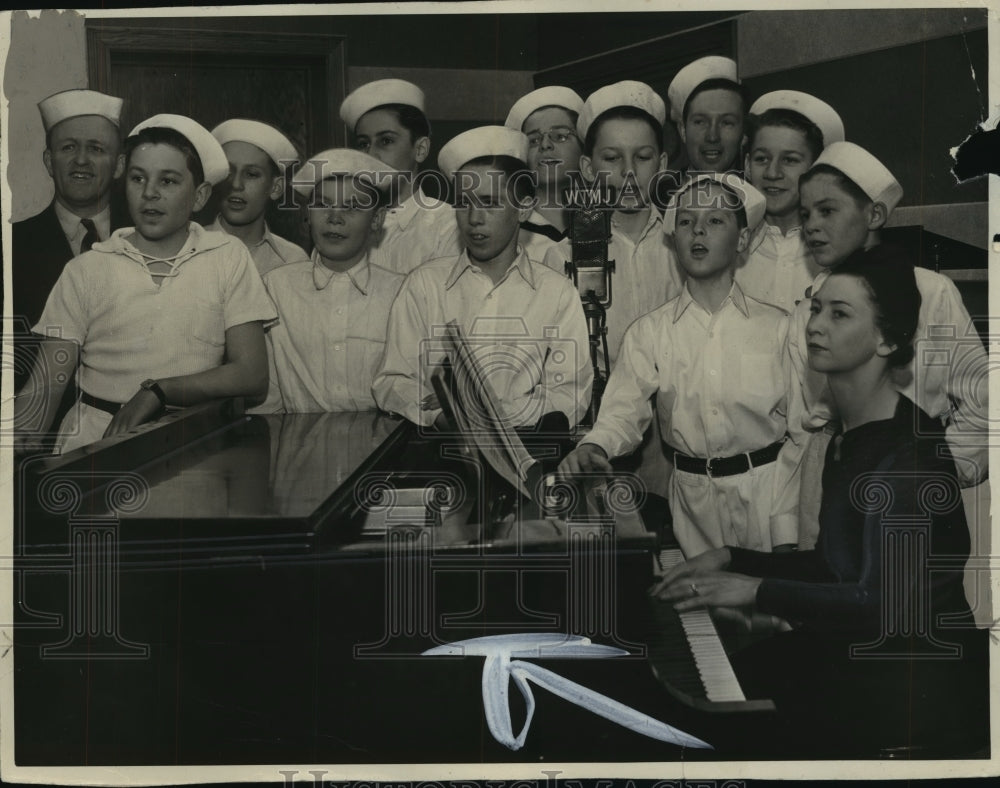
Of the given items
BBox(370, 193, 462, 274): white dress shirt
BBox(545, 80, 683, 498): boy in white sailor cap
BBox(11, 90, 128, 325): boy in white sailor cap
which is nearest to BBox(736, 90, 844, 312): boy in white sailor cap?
BBox(545, 80, 683, 498): boy in white sailor cap

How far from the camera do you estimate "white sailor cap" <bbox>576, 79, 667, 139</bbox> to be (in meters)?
4.04

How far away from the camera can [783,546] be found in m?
4.01

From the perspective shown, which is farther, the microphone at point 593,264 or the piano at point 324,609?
the microphone at point 593,264

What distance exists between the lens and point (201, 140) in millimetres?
4051

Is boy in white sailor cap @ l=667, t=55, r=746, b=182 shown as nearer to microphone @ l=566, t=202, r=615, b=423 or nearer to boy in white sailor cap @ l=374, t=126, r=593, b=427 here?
microphone @ l=566, t=202, r=615, b=423

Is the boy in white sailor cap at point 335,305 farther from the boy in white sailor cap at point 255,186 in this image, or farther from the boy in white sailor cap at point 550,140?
the boy in white sailor cap at point 550,140

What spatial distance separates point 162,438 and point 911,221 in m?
2.62

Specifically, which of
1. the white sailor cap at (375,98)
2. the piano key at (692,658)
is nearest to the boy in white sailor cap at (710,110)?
the white sailor cap at (375,98)

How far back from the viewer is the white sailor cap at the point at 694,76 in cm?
404

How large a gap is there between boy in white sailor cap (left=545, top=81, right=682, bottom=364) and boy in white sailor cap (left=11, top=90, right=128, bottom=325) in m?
1.56

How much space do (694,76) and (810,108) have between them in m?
0.41

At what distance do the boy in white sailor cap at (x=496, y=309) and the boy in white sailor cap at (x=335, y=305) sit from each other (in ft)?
0.26

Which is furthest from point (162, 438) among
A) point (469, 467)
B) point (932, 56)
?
point (932, 56)

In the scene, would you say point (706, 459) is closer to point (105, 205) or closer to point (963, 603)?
point (963, 603)
